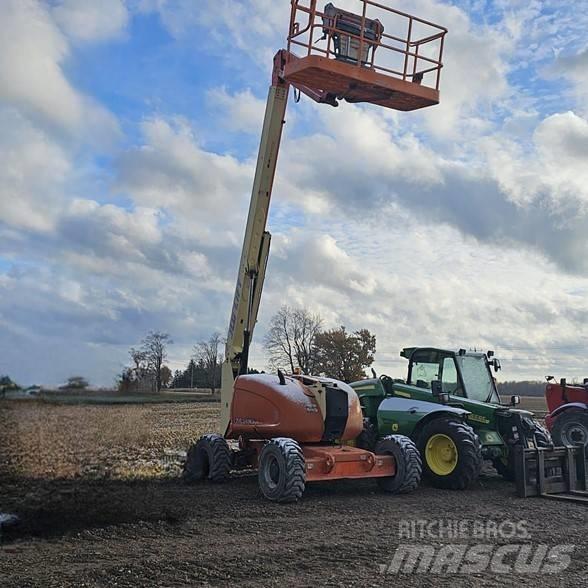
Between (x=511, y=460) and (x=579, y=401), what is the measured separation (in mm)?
5397

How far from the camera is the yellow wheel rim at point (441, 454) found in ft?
39.0

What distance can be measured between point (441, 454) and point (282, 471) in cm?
321

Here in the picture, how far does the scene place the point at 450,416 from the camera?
1240 centimetres

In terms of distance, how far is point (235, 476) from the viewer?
13.2m

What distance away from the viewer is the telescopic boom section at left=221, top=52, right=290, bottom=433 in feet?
43.3

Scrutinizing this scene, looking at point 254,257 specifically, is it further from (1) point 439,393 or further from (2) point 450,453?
(2) point 450,453

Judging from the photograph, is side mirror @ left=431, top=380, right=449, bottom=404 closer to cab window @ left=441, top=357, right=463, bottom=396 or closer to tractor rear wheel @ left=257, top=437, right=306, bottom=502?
cab window @ left=441, top=357, right=463, bottom=396

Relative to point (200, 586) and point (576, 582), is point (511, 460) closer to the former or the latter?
point (576, 582)

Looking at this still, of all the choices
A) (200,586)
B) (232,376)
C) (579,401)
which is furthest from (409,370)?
(200,586)

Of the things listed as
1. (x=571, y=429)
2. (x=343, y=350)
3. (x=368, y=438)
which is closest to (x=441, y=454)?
(x=368, y=438)

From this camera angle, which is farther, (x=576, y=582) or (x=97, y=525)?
(x=97, y=525)
